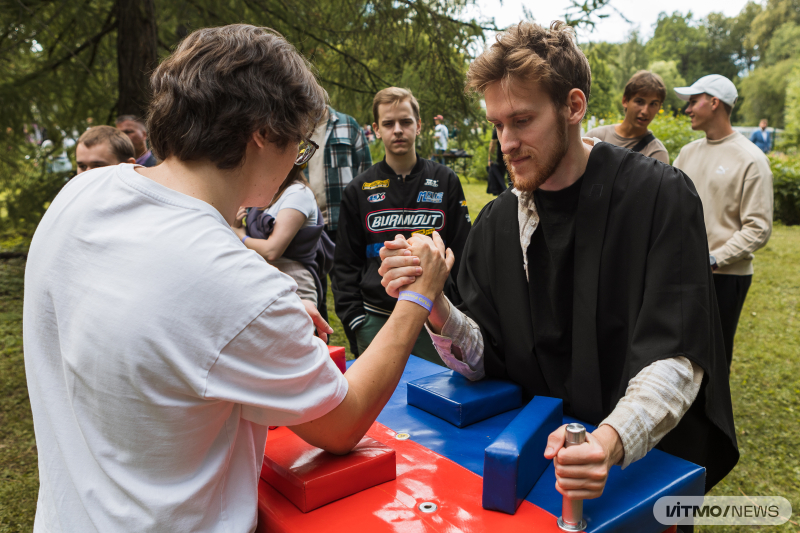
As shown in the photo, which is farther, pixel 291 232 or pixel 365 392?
pixel 291 232

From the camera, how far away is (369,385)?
1.31m

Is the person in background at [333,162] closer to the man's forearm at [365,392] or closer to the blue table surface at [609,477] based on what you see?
the blue table surface at [609,477]

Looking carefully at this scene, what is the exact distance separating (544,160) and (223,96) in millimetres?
1135

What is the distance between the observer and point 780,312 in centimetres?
678

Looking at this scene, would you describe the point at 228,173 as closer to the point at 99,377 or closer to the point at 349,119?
the point at 99,377

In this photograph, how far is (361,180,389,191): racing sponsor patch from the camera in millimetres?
3594

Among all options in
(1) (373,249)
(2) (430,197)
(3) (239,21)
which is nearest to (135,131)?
(3) (239,21)

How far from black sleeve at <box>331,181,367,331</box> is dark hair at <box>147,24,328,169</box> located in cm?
228

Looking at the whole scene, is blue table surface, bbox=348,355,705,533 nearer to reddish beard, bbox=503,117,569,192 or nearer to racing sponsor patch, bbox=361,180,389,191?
reddish beard, bbox=503,117,569,192

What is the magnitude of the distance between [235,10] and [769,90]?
4974 cm

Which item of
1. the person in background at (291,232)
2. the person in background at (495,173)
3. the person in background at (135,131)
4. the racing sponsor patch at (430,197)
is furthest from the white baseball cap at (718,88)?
the person in background at (495,173)

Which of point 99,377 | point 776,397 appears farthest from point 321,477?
point 776,397

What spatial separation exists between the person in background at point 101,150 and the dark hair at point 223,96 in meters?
2.38

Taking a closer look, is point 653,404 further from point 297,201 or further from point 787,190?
point 787,190
